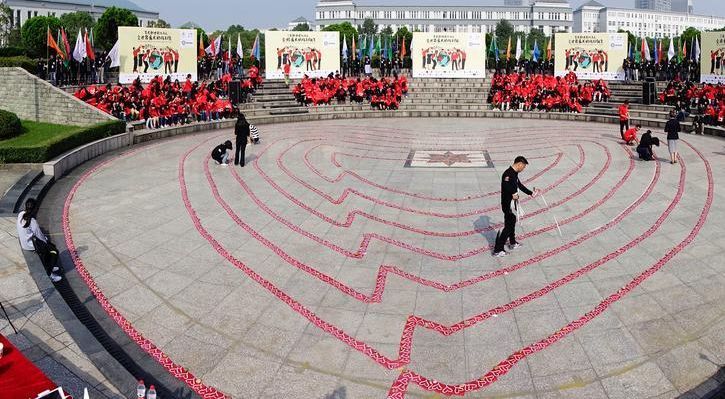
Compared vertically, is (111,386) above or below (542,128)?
below

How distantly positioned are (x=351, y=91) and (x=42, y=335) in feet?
86.8

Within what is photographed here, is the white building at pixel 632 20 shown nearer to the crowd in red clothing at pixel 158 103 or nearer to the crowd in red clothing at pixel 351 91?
the crowd in red clothing at pixel 351 91

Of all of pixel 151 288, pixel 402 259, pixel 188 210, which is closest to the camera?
pixel 151 288

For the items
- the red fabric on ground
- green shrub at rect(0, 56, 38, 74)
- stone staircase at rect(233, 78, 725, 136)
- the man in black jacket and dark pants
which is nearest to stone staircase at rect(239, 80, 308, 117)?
stone staircase at rect(233, 78, 725, 136)

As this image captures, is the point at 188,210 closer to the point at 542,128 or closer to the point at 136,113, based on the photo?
the point at 136,113

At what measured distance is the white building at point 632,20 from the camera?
183 meters

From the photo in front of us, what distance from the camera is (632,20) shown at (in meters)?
187

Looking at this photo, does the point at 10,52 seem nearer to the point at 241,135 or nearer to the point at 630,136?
the point at 241,135

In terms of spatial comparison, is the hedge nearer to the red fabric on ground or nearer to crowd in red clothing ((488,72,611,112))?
the red fabric on ground

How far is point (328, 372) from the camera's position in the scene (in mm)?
6820

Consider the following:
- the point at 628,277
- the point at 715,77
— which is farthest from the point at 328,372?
the point at 715,77

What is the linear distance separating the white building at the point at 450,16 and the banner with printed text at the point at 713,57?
126309 millimetres

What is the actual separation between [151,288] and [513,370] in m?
5.26

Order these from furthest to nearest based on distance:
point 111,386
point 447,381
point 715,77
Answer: point 715,77 → point 447,381 → point 111,386
